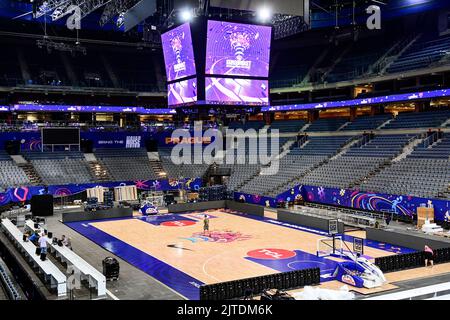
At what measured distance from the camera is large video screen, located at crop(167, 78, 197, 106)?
24.2 meters

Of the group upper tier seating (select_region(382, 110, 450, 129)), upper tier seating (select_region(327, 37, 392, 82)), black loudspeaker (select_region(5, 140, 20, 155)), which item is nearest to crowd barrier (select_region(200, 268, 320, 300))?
upper tier seating (select_region(382, 110, 450, 129))

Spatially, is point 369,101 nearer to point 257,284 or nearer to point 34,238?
point 257,284

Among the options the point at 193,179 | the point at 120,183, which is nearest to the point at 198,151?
the point at 193,179

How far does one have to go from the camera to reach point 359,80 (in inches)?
1515

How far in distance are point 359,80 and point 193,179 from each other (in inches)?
672

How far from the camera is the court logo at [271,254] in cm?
1989

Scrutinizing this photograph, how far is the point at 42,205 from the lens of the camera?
31.6m

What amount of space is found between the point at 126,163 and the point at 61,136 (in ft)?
21.1

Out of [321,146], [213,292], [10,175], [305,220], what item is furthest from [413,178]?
[10,175]

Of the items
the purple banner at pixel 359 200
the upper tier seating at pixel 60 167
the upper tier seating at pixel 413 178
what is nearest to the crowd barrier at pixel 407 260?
the purple banner at pixel 359 200

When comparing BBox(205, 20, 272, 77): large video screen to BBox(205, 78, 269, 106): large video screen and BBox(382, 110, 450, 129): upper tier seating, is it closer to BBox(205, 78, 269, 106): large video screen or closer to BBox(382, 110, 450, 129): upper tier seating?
BBox(205, 78, 269, 106): large video screen

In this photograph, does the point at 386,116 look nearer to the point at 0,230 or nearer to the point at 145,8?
the point at 145,8

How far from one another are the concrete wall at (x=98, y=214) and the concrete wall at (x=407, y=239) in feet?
54.7

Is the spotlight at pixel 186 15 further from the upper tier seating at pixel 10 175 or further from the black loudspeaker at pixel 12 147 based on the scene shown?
the black loudspeaker at pixel 12 147
